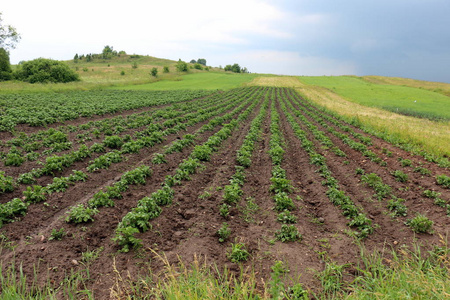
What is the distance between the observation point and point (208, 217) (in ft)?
23.0

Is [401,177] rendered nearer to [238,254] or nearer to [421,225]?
[421,225]

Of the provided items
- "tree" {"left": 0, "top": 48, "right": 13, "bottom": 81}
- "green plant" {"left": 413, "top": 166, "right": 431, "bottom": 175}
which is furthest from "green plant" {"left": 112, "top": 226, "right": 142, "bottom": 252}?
"tree" {"left": 0, "top": 48, "right": 13, "bottom": 81}

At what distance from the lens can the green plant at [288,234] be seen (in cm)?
604

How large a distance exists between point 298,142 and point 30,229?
13769 millimetres

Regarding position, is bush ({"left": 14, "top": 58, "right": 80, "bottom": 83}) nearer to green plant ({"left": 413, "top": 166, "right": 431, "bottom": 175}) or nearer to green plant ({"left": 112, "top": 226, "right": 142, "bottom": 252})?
green plant ({"left": 112, "top": 226, "right": 142, "bottom": 252})

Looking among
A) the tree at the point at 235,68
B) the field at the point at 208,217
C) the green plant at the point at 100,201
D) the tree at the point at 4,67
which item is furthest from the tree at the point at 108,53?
the green plant at the point at 100,201

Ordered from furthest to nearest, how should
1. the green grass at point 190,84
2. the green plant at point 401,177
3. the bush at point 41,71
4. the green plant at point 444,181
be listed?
1. the green grass at point 190,84
2. the bush at point 41,71
3. the green plant at point 401,177
4. the green plant at point 444,181

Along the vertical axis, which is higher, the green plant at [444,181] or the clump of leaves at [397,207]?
the green plant at [444,181]

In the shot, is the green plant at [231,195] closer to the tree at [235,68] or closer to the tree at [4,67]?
the tree at [4,67]

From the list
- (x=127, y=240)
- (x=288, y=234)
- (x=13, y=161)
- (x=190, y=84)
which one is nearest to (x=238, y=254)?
(x=288, y=234)

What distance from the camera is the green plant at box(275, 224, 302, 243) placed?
6.04 m

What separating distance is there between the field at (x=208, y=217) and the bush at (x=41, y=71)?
48.7 m

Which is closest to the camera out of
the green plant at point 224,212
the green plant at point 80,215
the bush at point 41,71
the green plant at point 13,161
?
the green plant at point 80,215

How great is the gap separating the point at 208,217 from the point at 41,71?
6073cm
